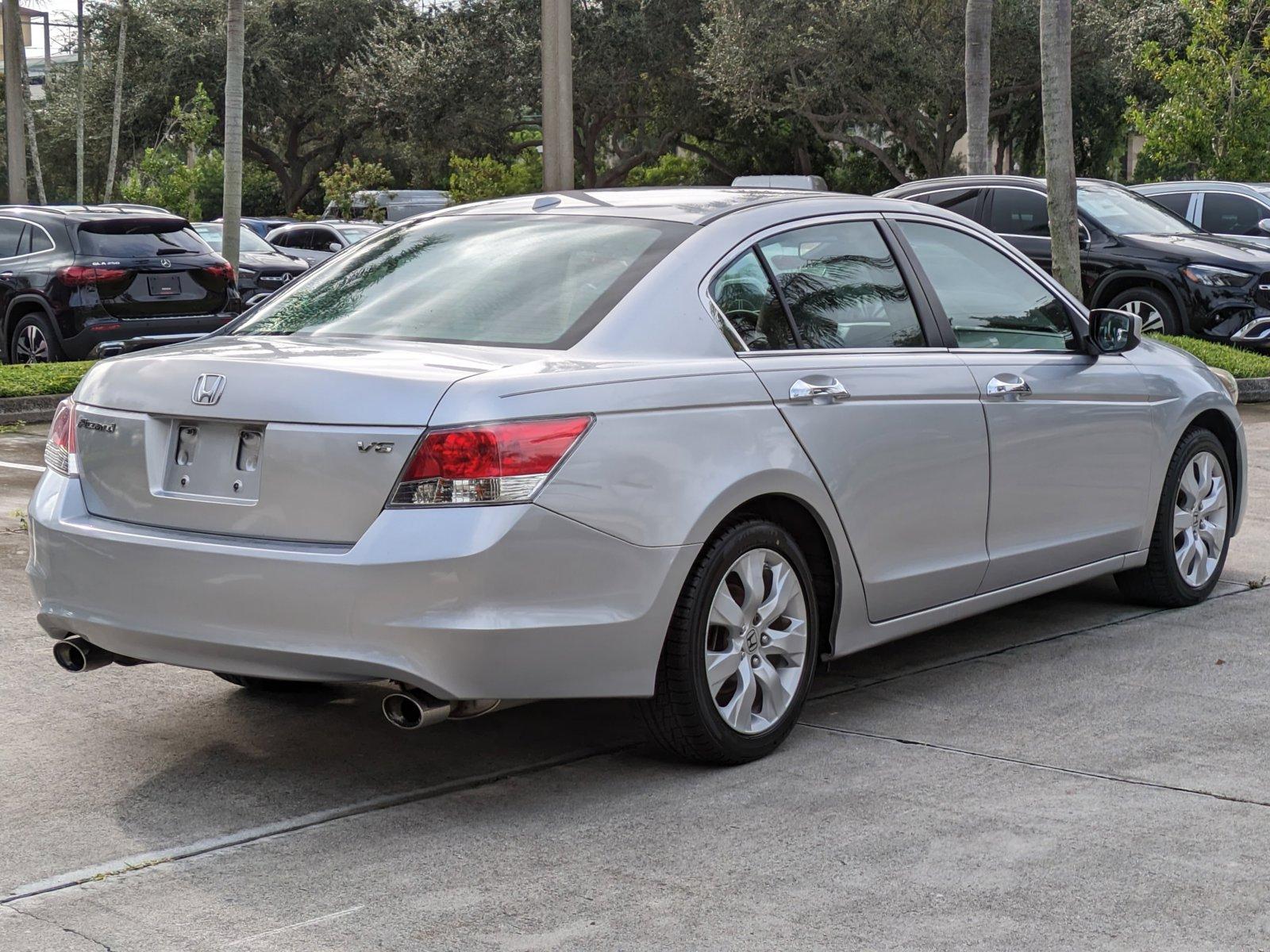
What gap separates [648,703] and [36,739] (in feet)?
6.18

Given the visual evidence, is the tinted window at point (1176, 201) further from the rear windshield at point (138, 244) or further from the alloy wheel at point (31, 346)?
the alloy wheel at point (31, 346)

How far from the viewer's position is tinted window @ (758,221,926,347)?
5.18 m

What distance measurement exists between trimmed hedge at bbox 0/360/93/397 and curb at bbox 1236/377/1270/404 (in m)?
9.63

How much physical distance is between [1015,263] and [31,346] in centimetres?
1138

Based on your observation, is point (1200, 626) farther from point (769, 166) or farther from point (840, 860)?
point (769, 166)

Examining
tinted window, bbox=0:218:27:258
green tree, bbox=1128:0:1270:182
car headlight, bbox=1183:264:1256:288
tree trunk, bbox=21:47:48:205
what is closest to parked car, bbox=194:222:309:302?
tinted window, bbox=0:218:27:258

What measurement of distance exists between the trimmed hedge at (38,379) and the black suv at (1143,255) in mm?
7308

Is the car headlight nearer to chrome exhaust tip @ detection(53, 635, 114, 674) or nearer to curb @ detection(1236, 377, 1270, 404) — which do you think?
curb @ detection(1236, 377, 1270, 404)

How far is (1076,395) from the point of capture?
607 centimetres

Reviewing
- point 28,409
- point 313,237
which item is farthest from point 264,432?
point 313,237

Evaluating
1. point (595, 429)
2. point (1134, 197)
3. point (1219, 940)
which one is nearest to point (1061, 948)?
point (1219, 940)

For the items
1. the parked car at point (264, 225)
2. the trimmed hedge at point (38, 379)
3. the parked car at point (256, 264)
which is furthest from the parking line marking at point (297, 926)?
the parked car at point (264, 225)

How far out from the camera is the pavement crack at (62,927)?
11.6 ft

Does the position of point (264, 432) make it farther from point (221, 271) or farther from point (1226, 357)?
point (1226, 357)
